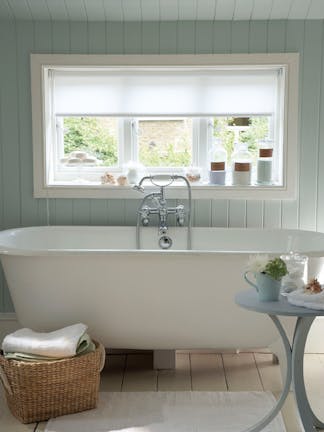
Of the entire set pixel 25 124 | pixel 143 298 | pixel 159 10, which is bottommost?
pixel 143 298

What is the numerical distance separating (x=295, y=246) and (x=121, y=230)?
3.56ft

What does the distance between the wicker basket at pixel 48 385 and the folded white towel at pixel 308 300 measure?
1.19m

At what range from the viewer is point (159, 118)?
4930mm

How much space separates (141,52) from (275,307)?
2349mm

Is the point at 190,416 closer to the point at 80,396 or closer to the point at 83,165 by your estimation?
the point at 80,396

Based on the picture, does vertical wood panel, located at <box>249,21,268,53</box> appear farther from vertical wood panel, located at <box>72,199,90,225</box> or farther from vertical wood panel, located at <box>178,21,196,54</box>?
vertical wood panel, located at <box>72,199,90,225</box>

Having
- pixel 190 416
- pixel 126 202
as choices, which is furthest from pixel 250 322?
pixel 126 202

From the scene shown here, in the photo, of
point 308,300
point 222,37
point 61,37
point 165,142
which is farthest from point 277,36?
point 308,300

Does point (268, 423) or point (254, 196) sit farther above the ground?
point (254, 196)

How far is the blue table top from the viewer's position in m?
2.78

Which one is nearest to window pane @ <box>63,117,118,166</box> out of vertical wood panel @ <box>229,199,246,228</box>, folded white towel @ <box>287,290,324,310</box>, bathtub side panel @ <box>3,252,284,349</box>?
vertical wood panel @ <box>229,199,246,228</box>

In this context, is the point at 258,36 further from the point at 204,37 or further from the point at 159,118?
the point at 159,118

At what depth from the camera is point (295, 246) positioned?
4.49m

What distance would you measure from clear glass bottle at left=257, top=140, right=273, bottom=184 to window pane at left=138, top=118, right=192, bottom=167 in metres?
0.50
